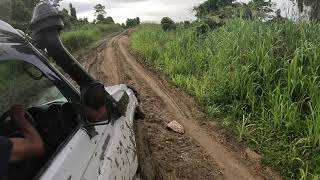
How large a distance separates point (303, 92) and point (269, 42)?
3.94 feet

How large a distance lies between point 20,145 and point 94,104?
1.39ft

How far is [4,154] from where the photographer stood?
1712 millimetres

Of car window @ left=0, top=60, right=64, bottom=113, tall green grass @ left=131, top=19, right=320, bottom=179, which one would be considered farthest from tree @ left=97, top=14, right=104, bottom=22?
car window @ left=0, top=60, right=64, bottom=113

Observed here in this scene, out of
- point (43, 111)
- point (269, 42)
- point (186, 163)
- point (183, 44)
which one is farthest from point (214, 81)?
point (43, 111)

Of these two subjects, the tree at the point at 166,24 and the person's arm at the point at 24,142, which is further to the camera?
the tree at the point at 166,24

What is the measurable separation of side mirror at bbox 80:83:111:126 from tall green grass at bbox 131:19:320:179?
283cm

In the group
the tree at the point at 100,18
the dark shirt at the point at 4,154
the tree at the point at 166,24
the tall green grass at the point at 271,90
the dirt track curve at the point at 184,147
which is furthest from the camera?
the tree at the point at 100,18

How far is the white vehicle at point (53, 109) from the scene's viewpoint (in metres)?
2.00

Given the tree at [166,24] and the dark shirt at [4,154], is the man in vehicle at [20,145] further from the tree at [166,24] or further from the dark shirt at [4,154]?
the tree at [166,24]

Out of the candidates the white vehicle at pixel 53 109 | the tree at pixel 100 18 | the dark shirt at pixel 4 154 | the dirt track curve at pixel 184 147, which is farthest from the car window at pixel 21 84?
the tree at pixel 100 18

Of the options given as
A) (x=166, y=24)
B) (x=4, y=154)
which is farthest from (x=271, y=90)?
(x=166, y=24)

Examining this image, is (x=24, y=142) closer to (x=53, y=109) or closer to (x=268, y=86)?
(x=53, y=109)

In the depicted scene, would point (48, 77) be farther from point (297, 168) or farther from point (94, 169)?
point (297, 168)

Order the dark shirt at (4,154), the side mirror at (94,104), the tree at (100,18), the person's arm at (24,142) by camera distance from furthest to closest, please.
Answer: the tree at (100,18) < the side mirror at (94,104) < the person's arm at (24,142) < the dark shirt at (4,154)
